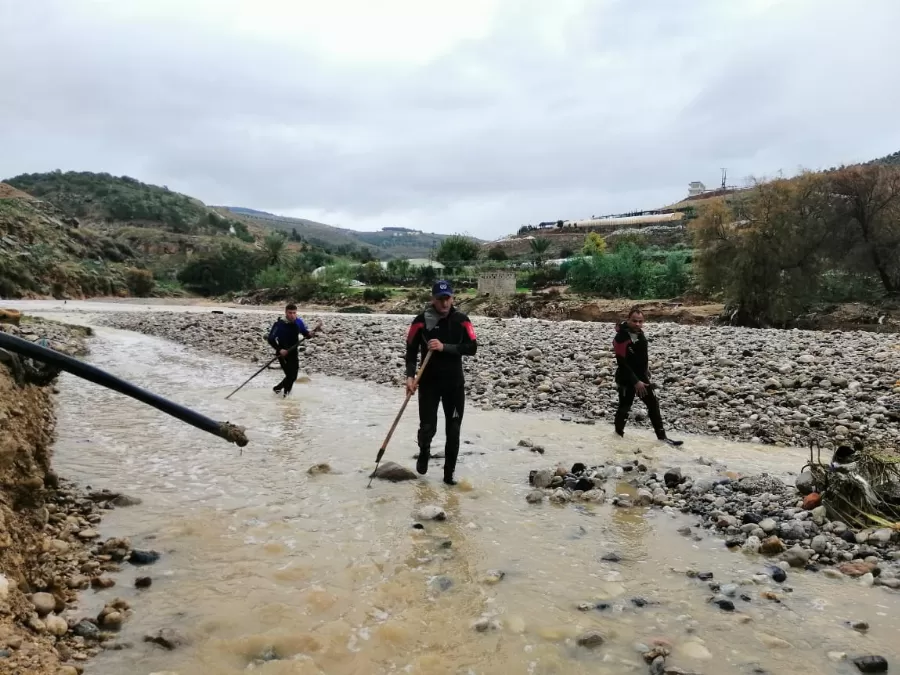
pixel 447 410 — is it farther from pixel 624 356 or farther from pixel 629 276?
pixel 629 276

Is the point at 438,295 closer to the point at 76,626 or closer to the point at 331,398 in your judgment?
the point at 76,626

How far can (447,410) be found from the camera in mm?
7367

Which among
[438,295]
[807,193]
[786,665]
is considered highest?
[807,193]

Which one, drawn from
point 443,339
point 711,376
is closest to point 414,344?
point 443,339

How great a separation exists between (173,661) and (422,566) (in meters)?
2.11

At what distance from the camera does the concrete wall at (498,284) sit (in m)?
56.3

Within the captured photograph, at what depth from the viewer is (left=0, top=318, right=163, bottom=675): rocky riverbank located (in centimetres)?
351

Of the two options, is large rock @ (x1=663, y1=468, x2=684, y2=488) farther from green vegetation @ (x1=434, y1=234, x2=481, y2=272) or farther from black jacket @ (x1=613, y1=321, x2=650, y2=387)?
green vegetation @ (x1=434, y1=234, x2=481, y2=272)

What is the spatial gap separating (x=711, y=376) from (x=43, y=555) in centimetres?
1186

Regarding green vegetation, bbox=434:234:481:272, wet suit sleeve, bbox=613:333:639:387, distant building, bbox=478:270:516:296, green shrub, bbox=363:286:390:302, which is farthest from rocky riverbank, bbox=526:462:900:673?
Answer: green vegetation, bbox=434:234:481:272

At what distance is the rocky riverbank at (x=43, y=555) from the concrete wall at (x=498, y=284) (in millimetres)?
50480

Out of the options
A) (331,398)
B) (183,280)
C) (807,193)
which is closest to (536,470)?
(331,398)

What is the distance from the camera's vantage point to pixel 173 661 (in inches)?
149

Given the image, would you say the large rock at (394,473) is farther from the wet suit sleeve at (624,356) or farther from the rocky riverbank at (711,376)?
the rocky riverbank at (711,376)
